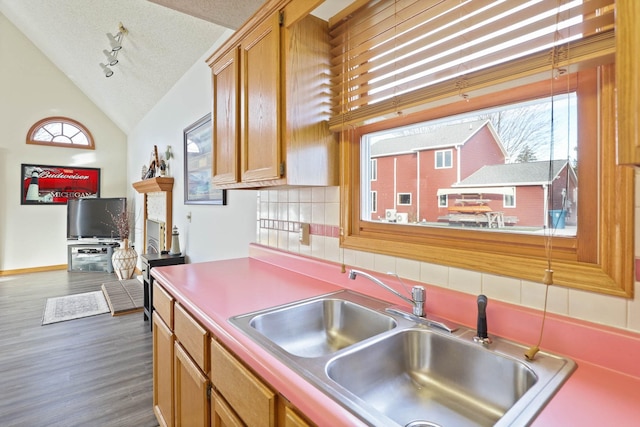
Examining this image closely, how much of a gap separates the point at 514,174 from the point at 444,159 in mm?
269

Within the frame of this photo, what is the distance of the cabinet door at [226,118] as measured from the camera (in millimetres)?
1701

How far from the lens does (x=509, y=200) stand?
107 centimetres

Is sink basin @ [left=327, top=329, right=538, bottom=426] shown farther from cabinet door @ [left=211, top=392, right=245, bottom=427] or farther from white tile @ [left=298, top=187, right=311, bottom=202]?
white tile @ [left=298, top=187, right=311, bottom=202]

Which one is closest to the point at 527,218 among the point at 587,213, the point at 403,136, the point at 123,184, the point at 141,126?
the point at 587,213

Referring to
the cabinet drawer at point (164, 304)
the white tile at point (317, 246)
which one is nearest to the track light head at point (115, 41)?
the cabinet drawer at point (164, 304)

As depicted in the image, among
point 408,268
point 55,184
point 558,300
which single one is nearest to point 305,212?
point 408,268

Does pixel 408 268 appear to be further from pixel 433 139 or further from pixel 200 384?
pixel 200 384

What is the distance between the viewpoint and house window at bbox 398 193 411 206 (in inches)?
54.9

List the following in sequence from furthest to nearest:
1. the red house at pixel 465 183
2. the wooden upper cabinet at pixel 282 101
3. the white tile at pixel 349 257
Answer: the white tile at pixel 349 257
the wooden upper cabinet at pixel 282 101
the red house at pixel 465 183

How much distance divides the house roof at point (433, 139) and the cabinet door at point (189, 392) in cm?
120

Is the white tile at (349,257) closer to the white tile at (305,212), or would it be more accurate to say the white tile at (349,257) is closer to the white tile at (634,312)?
the white tile at (305,212)

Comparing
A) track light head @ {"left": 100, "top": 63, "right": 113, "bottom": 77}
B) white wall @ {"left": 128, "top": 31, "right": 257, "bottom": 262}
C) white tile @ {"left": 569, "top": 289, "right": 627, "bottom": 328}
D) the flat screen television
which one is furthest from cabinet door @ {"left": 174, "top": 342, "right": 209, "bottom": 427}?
the flat screen television

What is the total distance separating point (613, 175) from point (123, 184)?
286 inches

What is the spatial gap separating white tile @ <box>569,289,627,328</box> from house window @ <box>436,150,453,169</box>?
0.59 metres
